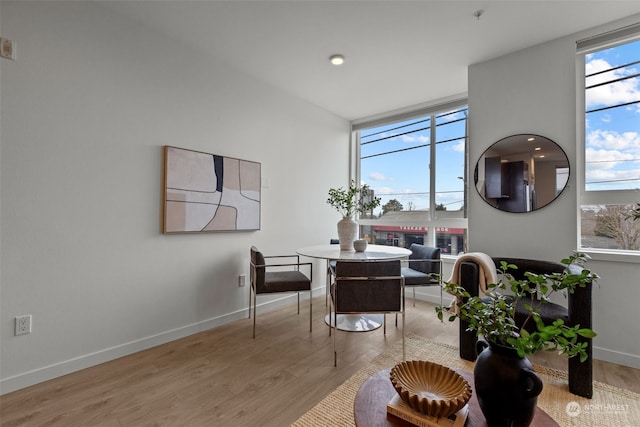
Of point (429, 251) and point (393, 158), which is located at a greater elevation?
point (393, 158)

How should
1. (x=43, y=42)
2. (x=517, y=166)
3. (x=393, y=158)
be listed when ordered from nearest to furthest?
(x=43, y=42) < (x=517, y=166) < (x=393, y=158)

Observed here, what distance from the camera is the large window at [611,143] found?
2.39 m

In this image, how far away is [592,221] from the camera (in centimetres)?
254

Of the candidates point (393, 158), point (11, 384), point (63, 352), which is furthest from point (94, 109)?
point (393, 158)

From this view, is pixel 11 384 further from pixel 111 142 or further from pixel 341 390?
pixel 341 390

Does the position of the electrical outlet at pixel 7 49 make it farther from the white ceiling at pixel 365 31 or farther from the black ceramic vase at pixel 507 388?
the black ceramic vase at pixel 507 388

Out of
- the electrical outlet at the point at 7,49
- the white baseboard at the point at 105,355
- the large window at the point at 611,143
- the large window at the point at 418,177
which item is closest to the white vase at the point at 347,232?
the white baseboard at the point at 105,355

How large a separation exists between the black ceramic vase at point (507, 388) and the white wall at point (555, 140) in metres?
2.13

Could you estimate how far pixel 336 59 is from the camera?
9.53 ft

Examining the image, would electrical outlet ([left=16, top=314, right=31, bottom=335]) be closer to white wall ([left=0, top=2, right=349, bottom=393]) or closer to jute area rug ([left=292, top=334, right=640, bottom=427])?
white wall ([left=0, top=2, right=349, bottom=393])

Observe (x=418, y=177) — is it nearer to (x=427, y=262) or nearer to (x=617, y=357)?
(x=427, y=262)

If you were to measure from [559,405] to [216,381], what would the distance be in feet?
7.11

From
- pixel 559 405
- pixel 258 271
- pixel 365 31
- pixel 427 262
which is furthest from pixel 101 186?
pixel 559 405

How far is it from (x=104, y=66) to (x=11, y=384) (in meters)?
2.27
